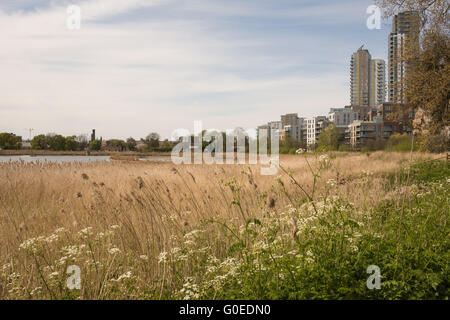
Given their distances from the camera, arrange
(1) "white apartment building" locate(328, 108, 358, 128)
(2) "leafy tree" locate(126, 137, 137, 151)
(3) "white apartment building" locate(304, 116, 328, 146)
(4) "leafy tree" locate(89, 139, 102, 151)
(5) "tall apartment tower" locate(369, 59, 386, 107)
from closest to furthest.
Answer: (5) "tall apartment tower" locate(369, 59, 386, 107) → (2) "leafy tree" locate(126, 137, 137, 151) → (4) "leafy tree" locate(89, 139, 102, 151) → (3) "white apartment building" locate(304, 116, 328, 146) → (1) "white apartment building" locate(328, 108, 358, 128)

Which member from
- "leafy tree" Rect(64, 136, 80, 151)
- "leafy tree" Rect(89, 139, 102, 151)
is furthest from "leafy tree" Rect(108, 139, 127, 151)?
"leafy tree" Rect(64, 136, 80, 151)

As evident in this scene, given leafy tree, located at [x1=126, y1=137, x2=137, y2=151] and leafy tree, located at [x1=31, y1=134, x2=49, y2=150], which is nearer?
leafy tree, located at [x1=31, y1=134, x2=49, y2=150]

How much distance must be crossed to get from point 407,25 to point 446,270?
19042 millimetres

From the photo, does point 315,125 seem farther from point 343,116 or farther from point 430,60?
point 430,60

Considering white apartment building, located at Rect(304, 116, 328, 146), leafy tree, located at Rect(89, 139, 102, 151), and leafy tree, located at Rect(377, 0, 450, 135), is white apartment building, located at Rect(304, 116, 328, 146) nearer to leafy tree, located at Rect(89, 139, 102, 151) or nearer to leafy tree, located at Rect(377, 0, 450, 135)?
leafy tree, located at Rect(89, 139, 102, 151)

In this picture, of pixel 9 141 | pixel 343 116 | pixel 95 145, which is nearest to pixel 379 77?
pixel 95 145

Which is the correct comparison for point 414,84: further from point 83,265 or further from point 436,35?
point 83,265

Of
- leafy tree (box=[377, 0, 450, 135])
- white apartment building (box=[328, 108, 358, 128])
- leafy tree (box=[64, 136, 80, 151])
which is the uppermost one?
white apartment building (box=[328, 108, 358, 128])

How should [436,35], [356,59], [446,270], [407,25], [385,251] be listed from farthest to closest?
[356,59]
[407,25]
[436,35]
[385,251]
[446,270]

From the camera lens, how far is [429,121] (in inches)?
727

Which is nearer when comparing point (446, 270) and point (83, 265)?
point (446, 270)

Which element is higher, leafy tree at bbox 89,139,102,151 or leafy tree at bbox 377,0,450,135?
leafy tree at bbox 377,0,450,135

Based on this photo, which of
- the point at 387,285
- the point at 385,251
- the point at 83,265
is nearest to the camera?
the point at 387,285
